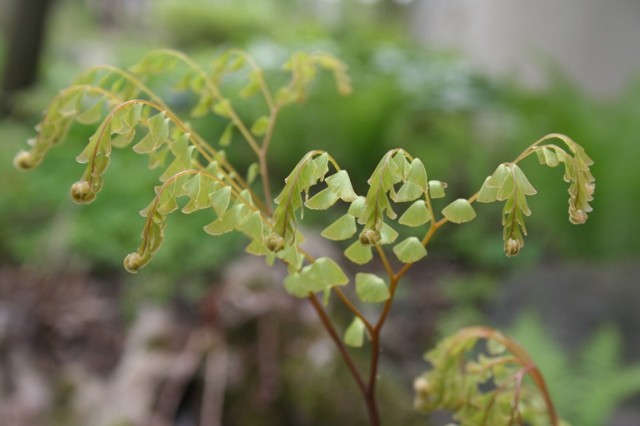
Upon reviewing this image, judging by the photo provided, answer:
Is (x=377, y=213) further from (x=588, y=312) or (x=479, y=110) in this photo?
(x=479, y=110)

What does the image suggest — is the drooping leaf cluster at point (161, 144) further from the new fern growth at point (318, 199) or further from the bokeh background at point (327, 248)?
the bokeh background at point (327, 248)

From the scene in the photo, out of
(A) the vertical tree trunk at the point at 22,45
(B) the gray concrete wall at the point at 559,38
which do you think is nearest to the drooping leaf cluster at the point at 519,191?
(B) the gray concrete wall at the point at 559,38

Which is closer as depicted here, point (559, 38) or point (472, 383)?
point (472, 383)

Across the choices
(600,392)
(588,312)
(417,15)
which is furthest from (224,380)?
(417,15)

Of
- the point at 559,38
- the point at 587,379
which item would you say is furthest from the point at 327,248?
the point at 559,38

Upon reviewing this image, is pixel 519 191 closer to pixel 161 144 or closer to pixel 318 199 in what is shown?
pixel 318 199

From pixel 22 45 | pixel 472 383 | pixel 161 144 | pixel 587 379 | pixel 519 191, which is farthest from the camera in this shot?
pixel 22 45

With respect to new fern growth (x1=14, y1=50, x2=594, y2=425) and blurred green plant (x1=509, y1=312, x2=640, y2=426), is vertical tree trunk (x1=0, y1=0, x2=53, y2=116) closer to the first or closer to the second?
blurred green plant (x1=509, y1=312, x2=640, y2=426)
